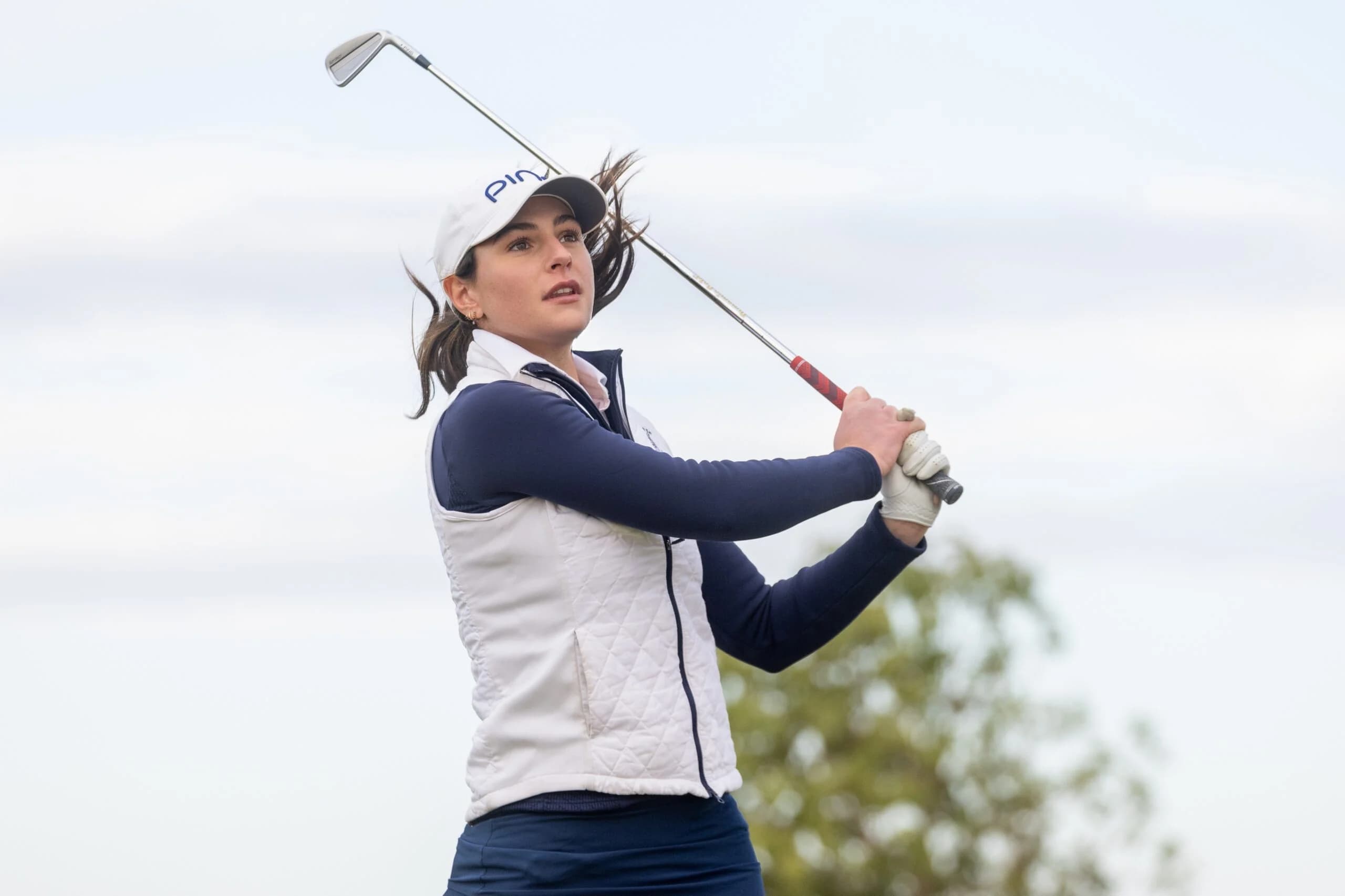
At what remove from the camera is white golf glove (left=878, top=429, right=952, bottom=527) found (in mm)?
3568

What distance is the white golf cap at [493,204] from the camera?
3506mm

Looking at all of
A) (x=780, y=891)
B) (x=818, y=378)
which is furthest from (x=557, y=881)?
(x=780, y=891)

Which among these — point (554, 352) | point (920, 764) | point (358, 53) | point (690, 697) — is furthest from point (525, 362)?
point (920, 764)

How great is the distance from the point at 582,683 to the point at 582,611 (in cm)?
13

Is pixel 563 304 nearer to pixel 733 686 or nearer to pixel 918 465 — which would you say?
pixel 918 465

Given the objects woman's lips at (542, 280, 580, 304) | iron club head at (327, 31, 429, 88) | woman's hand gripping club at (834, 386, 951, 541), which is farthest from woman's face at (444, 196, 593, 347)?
iron club head at (327, 31, 429, 88)

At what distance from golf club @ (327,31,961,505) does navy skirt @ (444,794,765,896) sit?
0.85 meters

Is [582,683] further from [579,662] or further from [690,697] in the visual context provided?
[690,697]

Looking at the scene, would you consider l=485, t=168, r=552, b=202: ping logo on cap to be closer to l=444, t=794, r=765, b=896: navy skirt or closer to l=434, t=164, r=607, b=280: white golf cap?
l=434, t=164, r=607, b=280: white golf cap

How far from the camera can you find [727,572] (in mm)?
3830

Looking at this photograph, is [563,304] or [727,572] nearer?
[563,304]

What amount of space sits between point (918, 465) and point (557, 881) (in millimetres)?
1138

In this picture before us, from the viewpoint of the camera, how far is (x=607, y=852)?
3172 millimetres

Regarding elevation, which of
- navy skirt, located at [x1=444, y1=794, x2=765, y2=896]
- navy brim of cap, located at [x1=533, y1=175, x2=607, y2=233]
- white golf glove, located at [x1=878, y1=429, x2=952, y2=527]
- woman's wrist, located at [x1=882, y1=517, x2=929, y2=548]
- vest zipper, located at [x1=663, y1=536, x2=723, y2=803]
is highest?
navy brim of cap, located at [x1=533, y1=175, x2=607, y2=233]
